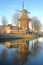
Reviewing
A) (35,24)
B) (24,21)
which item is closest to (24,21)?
(24,21)

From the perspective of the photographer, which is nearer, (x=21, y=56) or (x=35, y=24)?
(x=21, y=56)

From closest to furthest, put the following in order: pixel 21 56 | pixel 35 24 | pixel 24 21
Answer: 1. pixel 21 56
2. pixel 24 21
3. pixel 35 24

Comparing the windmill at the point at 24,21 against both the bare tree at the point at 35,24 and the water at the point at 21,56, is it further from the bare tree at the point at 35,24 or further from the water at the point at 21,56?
the water at the point at 21,56

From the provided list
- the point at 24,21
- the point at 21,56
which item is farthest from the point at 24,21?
the point at 21,56

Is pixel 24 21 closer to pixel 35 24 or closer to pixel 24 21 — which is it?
pixel 24 21

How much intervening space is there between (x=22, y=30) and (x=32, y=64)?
20348mm

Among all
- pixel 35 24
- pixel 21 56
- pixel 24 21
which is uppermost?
pixel 24 21

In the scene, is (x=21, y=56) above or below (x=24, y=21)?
below

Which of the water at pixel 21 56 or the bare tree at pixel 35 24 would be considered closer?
the water at pixel 21 56

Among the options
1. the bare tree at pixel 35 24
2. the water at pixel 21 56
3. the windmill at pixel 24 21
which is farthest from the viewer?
the bare tree at pixel 35 24

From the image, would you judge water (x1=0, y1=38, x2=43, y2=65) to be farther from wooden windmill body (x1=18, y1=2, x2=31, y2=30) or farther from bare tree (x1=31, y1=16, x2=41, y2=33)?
bare tree (x1=31, y1=16, x2=41, y2=33)

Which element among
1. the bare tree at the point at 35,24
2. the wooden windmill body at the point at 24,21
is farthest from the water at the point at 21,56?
the bare tree at the point at 35,24

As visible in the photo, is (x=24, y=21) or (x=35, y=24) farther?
(x=35, y=24)

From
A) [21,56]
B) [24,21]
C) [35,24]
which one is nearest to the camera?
[21,56]
